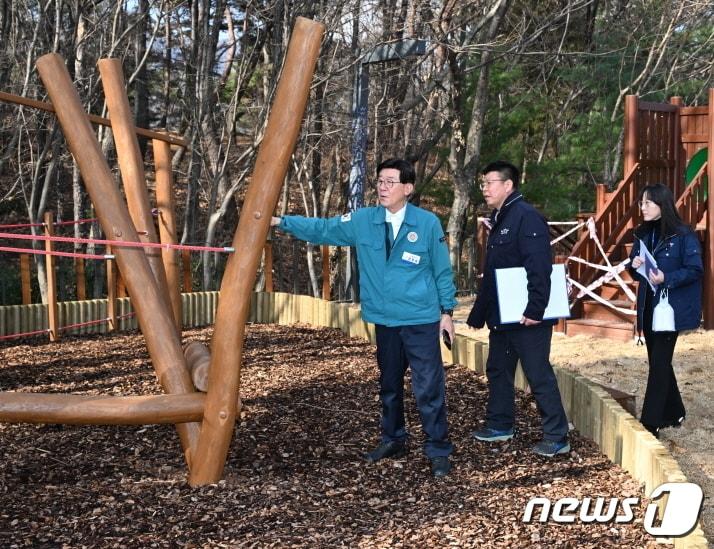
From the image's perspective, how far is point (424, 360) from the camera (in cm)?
412

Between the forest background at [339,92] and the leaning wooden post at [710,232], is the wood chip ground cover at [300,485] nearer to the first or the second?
the leaning wooden post at [710,232]

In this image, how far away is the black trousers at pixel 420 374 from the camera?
4121 mm

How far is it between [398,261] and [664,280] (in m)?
1.58

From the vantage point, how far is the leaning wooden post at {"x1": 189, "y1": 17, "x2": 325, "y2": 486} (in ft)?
12.3

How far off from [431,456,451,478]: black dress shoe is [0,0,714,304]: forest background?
21.1 ft

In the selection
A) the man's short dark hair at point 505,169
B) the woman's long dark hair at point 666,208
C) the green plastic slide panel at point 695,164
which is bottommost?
the woman's long dark hair at point 666,208

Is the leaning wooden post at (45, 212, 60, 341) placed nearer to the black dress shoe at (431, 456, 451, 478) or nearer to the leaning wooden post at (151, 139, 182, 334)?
Answer: the leaning wooden post at (151, 139, 182, 334)

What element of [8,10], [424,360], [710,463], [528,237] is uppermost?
[8,10]

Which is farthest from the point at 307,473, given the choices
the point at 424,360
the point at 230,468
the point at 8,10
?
the point at 8,10

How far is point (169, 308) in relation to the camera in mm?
4082

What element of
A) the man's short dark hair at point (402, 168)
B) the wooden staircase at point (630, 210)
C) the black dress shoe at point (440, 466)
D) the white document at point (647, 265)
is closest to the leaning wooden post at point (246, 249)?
the man's short dark hair at point (402, 168)

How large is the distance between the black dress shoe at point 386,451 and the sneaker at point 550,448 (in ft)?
2.26

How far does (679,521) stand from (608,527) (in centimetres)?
27

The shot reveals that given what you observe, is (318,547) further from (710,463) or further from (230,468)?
(710,463)
